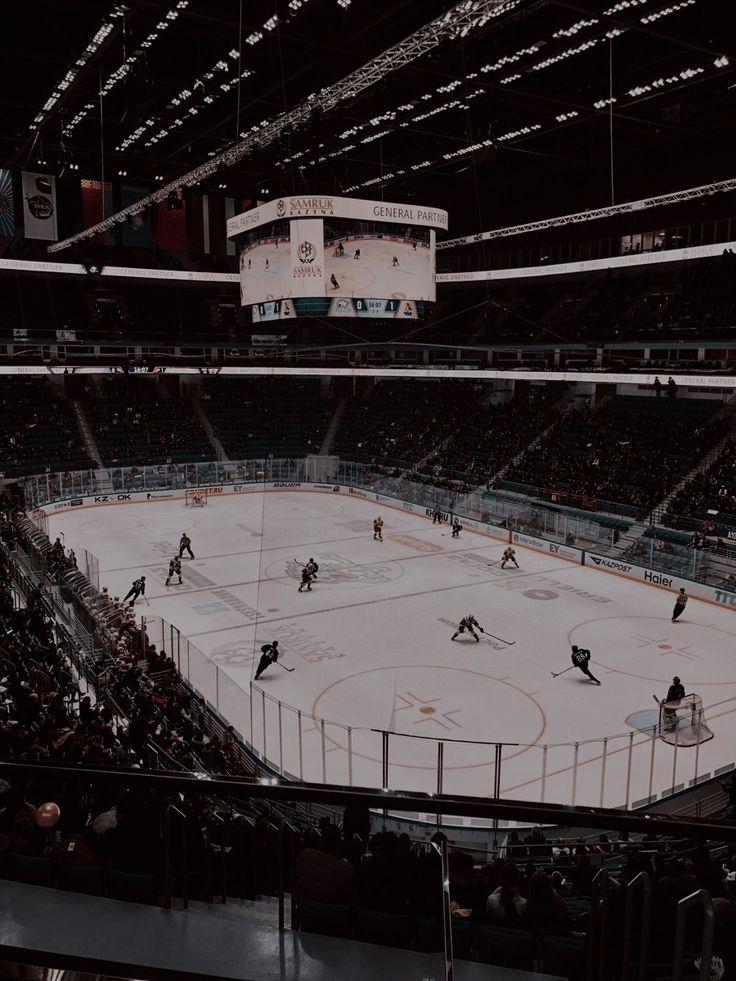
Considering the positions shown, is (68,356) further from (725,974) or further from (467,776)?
(725,974)

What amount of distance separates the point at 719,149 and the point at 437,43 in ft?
71.1

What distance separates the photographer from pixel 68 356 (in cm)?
4566

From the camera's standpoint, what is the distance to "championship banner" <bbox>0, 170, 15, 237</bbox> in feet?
134

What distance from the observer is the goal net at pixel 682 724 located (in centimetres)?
1297

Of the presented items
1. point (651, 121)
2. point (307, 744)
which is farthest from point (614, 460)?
point (307, 744)

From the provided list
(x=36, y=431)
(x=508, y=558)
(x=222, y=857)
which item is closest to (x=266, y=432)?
(x=36, y=431)

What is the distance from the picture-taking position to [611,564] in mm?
26469

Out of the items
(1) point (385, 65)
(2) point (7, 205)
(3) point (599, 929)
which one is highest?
(2) point (7, 205)

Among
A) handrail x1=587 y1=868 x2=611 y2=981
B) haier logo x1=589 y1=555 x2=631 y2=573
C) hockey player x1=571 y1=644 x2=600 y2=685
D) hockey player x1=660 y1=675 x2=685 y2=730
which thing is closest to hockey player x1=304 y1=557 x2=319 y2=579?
hockey player x1=571 y1=644 x2=600 y2=685

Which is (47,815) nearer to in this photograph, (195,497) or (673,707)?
(673,707)

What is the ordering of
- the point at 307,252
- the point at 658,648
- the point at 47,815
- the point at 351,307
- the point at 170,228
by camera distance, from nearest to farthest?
the point at 47,815 < the point at 307,252 < the point at 658,648 < the point at 351,307 < the point at 170,228

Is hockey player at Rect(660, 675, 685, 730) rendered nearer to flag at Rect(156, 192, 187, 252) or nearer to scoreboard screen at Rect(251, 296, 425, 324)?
scoreboard screen at Rect(251, 296, 425, 324)

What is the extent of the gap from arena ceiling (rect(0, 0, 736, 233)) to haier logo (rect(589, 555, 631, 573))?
12055mm

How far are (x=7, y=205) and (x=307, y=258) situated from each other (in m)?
30.9
